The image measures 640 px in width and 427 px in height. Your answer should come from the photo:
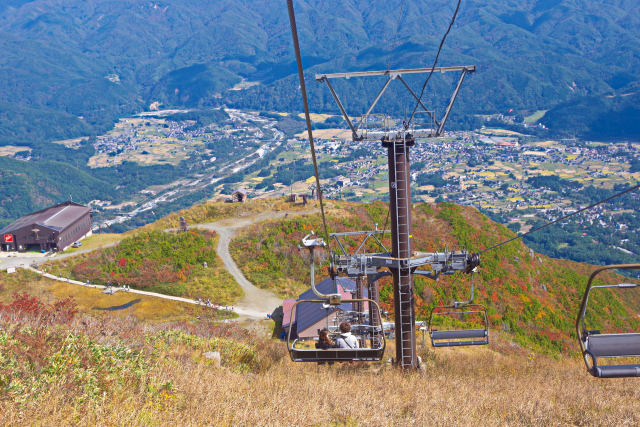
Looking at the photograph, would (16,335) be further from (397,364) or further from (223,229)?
(223,229)

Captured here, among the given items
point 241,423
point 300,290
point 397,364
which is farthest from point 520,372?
point 300,290

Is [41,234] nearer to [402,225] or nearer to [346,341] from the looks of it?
[402,225]

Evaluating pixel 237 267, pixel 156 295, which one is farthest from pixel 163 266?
pixel 237 267

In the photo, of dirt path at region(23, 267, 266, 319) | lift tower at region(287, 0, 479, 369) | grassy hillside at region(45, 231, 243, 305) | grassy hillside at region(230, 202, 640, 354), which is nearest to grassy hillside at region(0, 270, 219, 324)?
dirt path at region(23, 267, 266, 319)

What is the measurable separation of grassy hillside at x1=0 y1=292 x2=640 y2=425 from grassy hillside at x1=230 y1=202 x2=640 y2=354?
1406 centimetres

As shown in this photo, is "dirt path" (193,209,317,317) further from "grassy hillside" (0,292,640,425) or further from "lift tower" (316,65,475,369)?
"grassy hillside" (0,292,640,425)

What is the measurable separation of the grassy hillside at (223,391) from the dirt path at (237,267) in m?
16.0

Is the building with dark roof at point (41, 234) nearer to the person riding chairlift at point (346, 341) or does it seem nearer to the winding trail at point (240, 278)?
the winding trail at point (240, 278)

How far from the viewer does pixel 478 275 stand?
30484 mm

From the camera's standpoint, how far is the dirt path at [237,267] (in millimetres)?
27098

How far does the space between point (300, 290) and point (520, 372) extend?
1749 cm

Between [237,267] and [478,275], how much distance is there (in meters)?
16.8

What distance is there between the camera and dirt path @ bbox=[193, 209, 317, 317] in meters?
27.1

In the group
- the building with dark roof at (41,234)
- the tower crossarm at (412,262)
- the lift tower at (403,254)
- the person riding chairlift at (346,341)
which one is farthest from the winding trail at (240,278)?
the person riding chairlift at (346,341)
